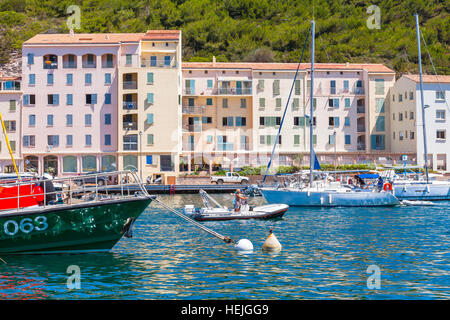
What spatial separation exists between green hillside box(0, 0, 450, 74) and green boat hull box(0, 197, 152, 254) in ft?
249

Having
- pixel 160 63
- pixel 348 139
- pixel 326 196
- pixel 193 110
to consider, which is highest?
pixel 160 63

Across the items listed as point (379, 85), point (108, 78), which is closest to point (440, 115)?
point (379, 85)

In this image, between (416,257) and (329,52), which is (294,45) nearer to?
(329,52)

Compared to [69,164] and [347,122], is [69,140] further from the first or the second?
[347,122]

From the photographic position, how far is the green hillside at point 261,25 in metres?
99.4

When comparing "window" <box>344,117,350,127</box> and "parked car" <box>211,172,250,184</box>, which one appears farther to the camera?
"window" <box>344,117,350,127</box>

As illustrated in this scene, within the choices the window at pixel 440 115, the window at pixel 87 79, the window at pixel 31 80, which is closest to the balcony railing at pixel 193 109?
the window at pixel 87 79

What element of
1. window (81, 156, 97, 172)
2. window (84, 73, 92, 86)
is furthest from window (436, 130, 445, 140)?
window (84, 73, 92, 86)

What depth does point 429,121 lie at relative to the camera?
72625mm

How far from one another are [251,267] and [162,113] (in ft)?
176

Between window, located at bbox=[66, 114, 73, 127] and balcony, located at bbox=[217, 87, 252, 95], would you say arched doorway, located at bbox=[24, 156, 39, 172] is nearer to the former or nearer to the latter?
window, located at bbox=[66, 114, 73, 127]

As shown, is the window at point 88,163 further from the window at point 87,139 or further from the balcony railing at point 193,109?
the balcony railing at point 193,109

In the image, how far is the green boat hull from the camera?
1998 centimetres

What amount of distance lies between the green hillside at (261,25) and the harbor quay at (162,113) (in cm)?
1992
